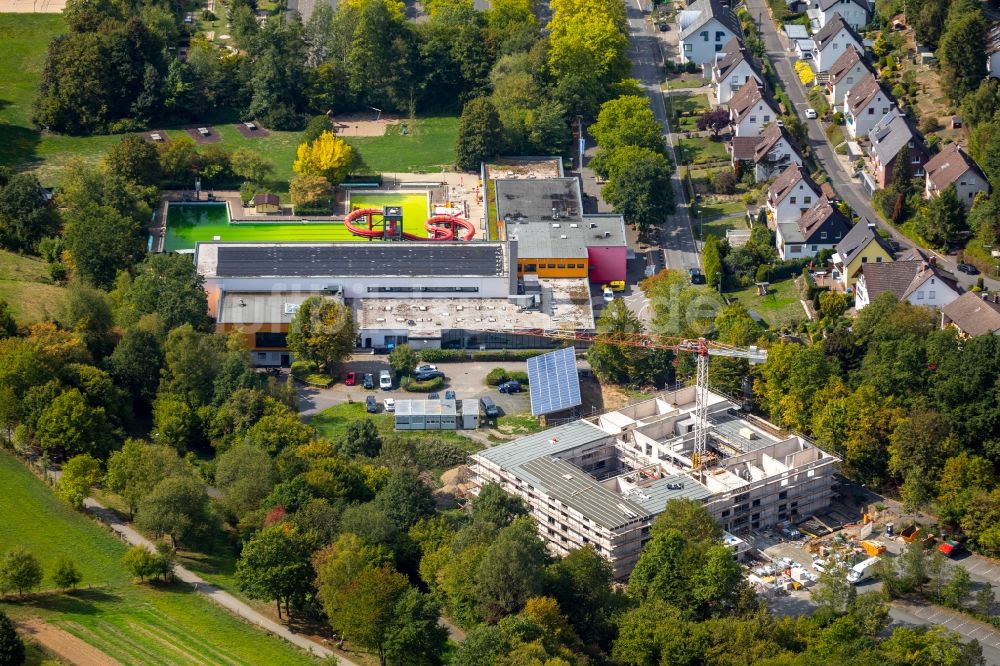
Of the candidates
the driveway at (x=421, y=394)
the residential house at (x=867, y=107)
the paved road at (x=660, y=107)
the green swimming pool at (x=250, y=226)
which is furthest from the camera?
the residential house at (x=867, y=107)

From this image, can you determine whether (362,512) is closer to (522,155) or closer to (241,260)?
(241,260)

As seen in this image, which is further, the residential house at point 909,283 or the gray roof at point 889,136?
the gray roof at point 889,136

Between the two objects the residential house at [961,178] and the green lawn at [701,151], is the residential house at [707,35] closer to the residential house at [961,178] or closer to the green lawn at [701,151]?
the green lawn at [701,151]

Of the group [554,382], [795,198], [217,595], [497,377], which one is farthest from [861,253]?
[217,595]

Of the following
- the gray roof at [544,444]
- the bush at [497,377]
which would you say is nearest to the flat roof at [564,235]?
the bush at [497,377]

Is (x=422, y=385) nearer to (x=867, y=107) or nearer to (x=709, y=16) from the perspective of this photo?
(x=867, y=107)

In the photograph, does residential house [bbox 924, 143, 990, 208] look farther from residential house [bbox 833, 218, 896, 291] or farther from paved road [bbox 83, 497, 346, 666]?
paved road [bbox 83, 497, 346, 666]

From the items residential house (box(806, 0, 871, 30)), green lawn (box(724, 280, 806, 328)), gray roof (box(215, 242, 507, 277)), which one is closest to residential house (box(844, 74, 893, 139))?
residential house (box(806, 0, 871, 30))
